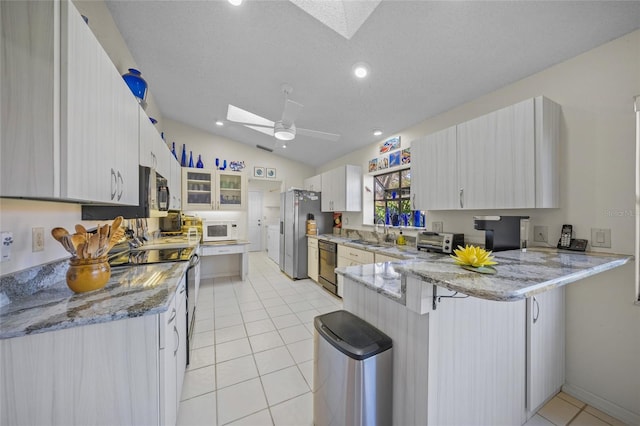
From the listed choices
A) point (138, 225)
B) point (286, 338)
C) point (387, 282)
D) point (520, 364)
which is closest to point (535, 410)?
point (520, 364)

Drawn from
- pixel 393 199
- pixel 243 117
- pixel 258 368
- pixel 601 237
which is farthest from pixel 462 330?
pixel 243 117

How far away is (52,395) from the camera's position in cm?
93

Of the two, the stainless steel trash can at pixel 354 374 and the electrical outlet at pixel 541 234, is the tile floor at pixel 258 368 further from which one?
the electrical outlet at pixel 541 234

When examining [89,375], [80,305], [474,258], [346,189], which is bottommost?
[89,375]

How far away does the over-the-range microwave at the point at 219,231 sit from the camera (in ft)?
14.2

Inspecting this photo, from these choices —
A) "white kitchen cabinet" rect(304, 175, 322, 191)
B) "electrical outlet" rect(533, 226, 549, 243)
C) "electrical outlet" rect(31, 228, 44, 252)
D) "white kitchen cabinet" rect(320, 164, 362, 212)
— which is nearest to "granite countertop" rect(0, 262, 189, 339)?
"electrical outlet" rect(31, 228, 44, 252)

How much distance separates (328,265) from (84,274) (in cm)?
325

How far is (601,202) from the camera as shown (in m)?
1.71

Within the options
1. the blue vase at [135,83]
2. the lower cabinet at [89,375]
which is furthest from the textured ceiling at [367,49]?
the lower cabinet at [89,375]

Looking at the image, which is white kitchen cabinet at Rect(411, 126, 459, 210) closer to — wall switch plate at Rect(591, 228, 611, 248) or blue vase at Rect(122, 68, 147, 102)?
wall switch plate at Rect(591, 228, 611, 248)

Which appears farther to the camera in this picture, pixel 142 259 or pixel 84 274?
pixel 142 259

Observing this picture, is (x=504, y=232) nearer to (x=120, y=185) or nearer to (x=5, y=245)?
(x=120, y=185)

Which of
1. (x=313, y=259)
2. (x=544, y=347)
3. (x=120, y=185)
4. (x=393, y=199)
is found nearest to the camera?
(x=120, y=185)

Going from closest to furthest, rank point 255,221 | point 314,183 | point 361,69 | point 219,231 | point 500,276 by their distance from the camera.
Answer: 1. point 500,276
2. point 361,69
3. point 219,231
4. point 314,183
5. point 255,221
